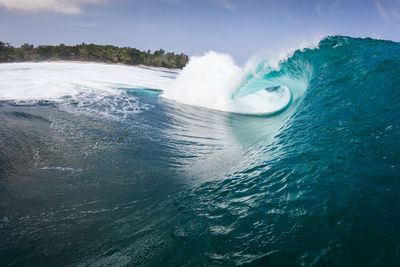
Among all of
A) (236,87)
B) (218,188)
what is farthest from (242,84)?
(218,188)

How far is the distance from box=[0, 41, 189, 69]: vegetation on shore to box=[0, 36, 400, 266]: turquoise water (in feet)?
155

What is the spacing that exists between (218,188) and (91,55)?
181 feet

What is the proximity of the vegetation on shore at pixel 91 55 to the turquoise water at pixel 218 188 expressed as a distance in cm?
4730

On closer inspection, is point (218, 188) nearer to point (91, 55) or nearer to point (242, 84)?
point (242, 84)

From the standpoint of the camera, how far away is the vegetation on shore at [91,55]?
138ft

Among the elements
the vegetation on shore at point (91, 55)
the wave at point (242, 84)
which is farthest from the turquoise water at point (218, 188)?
the vegetation on shore at point (91, 55)

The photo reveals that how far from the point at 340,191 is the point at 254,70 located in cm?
762

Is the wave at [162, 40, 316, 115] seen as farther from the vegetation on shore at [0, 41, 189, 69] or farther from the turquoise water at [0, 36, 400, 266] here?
the vegetation on shore at [0, 41, 189, 69]

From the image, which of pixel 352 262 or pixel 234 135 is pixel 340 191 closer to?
pixel 352 262

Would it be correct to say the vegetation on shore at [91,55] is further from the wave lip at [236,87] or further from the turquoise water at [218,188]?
the turquoise water at [218,188]

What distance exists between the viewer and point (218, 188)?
127 inches

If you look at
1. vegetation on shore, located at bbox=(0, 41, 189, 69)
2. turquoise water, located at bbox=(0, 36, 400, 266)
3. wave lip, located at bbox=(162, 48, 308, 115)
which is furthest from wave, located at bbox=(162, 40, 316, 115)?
vegetation on shore, located at bbox=(0, 41, 189, 69)

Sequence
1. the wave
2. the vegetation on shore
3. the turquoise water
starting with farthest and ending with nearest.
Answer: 1. the vegetation on shore
2. the wave
3. the turquoise water

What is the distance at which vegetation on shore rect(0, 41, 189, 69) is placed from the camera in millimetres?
42062
